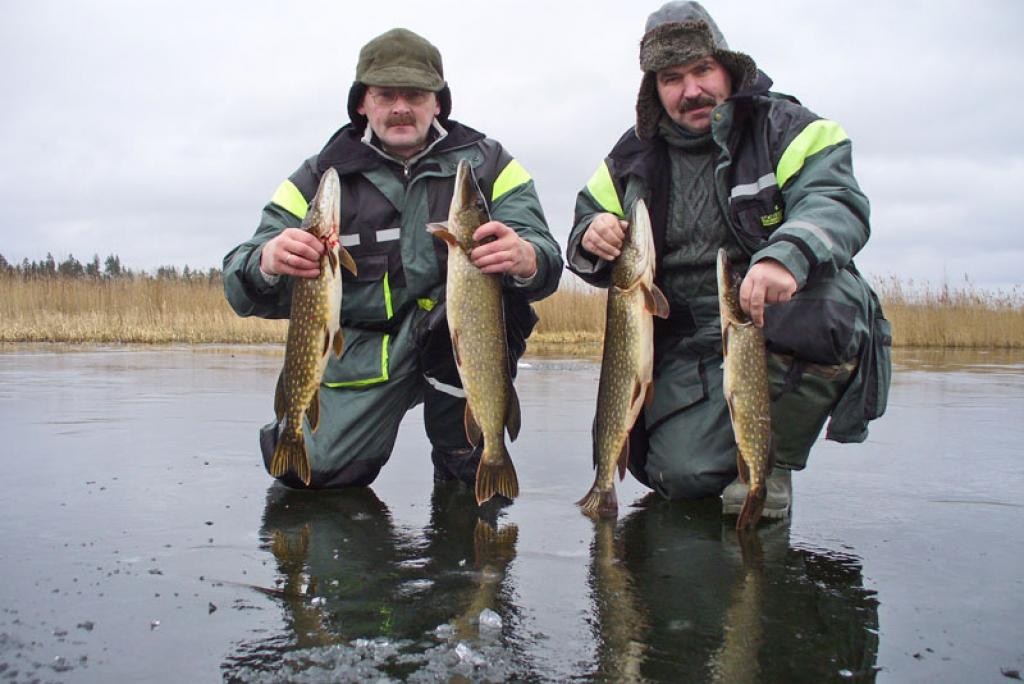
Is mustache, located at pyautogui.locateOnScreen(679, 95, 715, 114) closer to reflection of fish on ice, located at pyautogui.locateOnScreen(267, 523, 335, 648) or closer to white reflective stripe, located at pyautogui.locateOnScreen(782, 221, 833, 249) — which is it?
white reflective stripe, located at pyautogui.locateOnScreen(782, 221, 833, 249)

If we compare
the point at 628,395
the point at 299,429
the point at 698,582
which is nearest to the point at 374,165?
the point at 299,429

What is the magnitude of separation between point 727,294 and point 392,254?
171cm

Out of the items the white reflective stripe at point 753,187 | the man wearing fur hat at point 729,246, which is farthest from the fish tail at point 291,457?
the white reflective stripe at point 753,187

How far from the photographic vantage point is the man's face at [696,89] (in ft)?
13.8

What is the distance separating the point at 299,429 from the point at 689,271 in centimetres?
194

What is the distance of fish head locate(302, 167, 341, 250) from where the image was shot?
3855 millimetres

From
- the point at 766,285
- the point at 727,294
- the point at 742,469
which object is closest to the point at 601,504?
the point at 742,469

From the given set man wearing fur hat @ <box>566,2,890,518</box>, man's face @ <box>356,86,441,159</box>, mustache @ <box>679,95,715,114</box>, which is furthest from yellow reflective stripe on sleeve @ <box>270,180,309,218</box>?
mustache @ <box>679,95,715,114</box>

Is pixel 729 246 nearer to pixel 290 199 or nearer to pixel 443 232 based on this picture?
pixel 443 232

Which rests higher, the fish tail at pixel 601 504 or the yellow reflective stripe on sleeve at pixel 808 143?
the yellow reflective stripe on sleeve at pixel 808 143

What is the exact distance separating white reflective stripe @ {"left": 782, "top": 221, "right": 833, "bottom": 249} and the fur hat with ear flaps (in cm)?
103

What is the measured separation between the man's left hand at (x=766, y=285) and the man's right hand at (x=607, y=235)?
0.65 meters

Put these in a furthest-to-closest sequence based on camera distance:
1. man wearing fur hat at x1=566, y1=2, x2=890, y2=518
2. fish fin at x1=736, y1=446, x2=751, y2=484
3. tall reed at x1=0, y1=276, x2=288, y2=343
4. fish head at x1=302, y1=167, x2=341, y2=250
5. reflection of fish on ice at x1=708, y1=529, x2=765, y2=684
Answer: tall reed at x1=0, y1=276, x2=288, y2=343 < fish head at x1=302, y1=167, x2=341, y2=250 < man wearing fur hat at x1=566, y1=2, x2=890, y2=518 < fish fin at x1=736, y1=446, x2=751, y2=484 < reflection of fish on ice at x1=708, y1=529, x2=765, y2=684

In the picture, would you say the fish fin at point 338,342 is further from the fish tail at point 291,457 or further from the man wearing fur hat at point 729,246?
the man wearing fur hat at point 729,246
